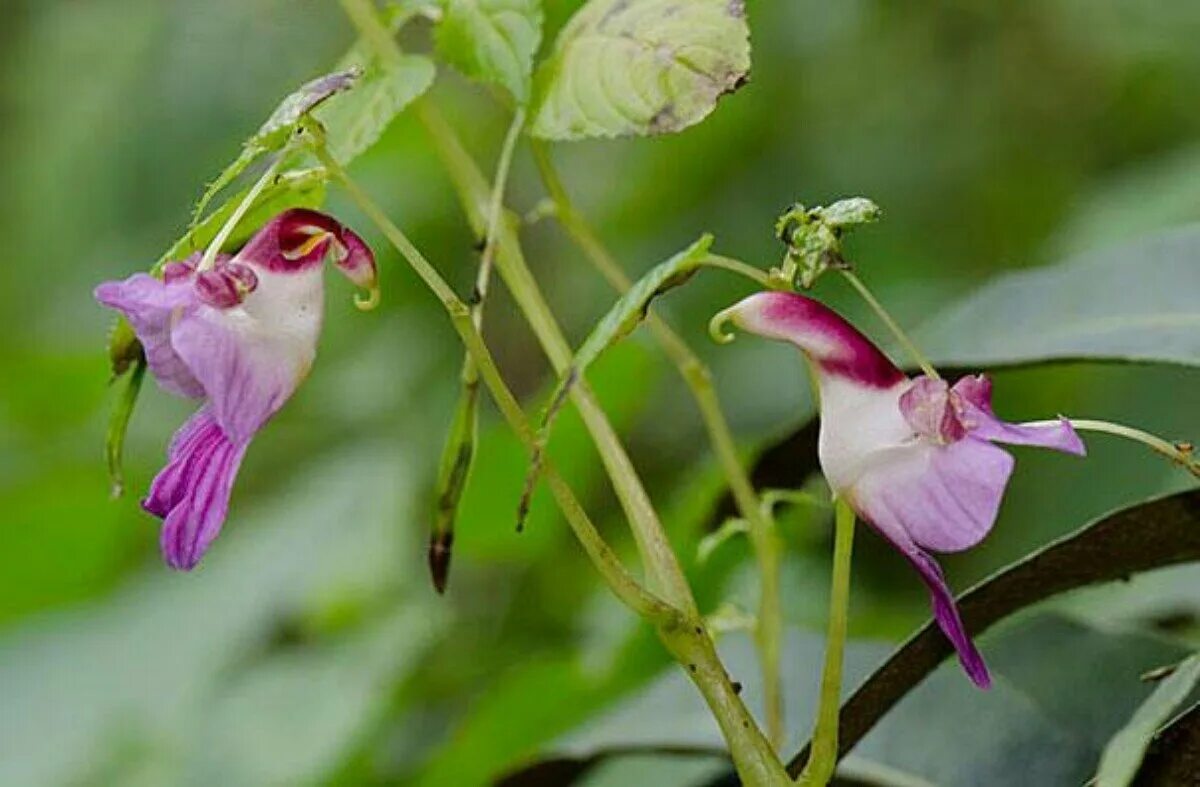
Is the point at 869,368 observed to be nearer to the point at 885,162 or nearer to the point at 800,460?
the point at 800,460

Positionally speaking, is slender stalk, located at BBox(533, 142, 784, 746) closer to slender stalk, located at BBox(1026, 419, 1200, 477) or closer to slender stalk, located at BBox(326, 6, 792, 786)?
slender stalk, located at BBox(326, 6, 792, 786)

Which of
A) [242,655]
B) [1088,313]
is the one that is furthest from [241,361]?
[242,655]

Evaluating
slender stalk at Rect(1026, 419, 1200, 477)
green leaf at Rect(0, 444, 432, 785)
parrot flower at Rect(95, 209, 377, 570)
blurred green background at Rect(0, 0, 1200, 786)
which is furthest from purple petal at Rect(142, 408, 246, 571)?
green leaf at Rect(0, 444, 432, 785)

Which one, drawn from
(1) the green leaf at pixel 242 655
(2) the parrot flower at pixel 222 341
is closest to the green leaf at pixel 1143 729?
(2) the parrot flower at pixel 222 341

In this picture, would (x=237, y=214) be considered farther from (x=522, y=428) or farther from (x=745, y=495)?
(x=745, y=495)

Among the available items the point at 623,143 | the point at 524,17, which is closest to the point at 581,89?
the point at 524,17

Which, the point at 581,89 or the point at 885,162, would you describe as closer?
the point at 581,89
